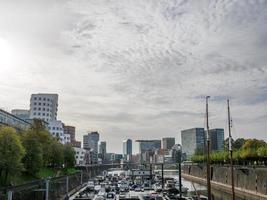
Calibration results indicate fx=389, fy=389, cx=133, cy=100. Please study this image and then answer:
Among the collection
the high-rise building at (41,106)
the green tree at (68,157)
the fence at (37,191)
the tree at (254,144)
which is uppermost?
the high-rise building at (41,106)

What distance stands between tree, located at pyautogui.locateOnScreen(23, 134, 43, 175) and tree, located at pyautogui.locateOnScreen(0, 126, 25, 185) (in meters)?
11.1

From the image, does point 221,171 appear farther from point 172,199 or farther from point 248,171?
point 172,199

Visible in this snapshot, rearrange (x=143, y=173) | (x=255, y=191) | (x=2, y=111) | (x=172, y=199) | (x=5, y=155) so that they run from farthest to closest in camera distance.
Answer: (x=143, y=173) → (x=2, y=111) → (x=255, y=191) → (x=172, y=199) → (x=5, y=155)

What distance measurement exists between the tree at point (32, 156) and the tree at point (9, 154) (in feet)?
36.4

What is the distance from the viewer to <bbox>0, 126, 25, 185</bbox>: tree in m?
56.1

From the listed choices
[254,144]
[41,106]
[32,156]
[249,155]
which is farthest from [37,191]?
[41,106]

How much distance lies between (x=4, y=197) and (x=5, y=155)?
38.0ft

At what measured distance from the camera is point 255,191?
80.5m

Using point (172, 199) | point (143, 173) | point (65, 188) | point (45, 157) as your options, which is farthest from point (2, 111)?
point (143, 173)

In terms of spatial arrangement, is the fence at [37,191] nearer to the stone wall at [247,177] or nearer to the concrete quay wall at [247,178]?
the concrete quay wall at [247,178]

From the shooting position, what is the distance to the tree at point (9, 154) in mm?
56062

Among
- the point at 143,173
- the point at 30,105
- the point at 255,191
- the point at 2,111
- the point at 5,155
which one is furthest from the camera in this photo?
the point at 30,105

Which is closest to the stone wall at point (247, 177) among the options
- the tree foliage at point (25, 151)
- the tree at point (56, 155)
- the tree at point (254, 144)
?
the tree at point (254, 144)

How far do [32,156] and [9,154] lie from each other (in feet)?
49.2
